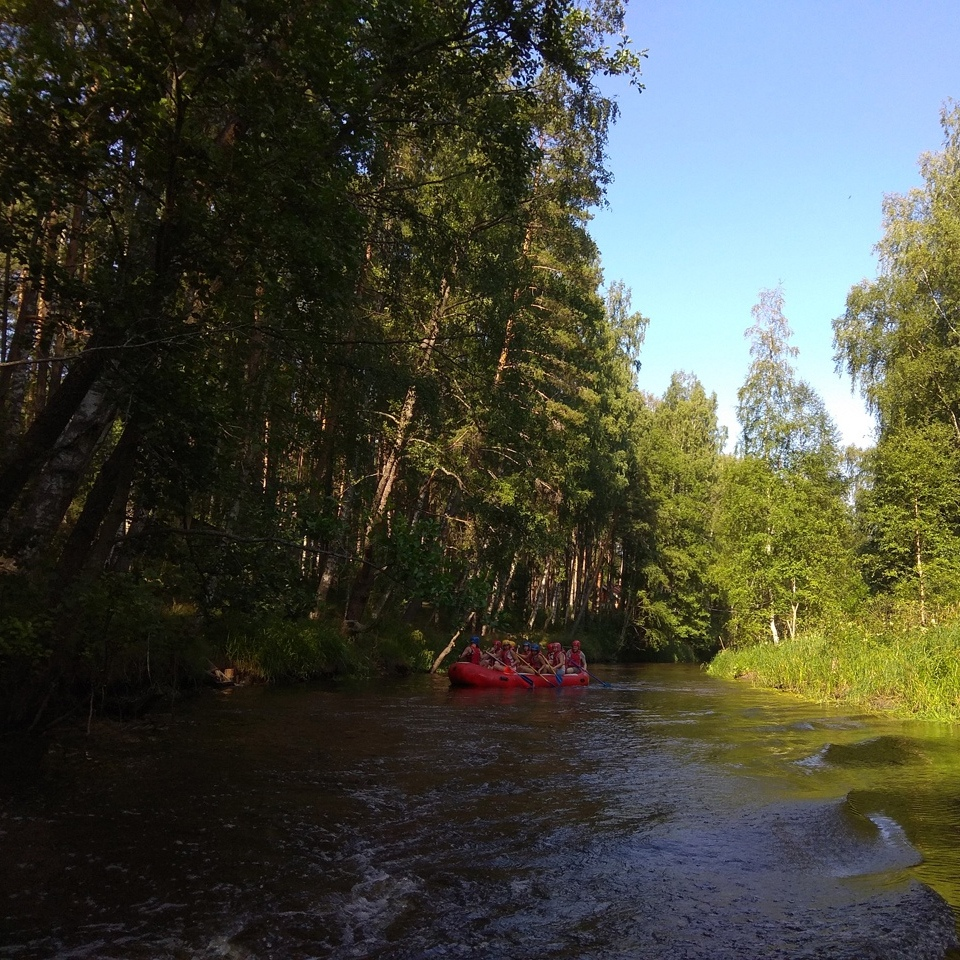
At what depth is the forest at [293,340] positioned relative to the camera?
547 cm

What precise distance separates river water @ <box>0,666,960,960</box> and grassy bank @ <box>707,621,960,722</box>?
3021mm

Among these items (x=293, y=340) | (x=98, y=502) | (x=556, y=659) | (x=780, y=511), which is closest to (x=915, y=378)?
(x=780, y=511)

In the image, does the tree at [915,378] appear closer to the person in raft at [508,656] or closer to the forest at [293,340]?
the forest at [293,340]

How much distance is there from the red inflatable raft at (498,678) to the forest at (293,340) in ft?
6.61

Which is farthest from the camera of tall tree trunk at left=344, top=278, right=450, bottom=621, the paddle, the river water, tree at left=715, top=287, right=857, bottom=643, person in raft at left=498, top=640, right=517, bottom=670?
tree at left=715, top=287, right=857, bottom=643

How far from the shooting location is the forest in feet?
18.0

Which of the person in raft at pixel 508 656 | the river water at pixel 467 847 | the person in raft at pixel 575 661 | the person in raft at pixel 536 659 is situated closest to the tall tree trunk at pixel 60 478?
the river water at pixel 467 847

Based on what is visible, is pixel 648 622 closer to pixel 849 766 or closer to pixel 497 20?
pixel 849 766

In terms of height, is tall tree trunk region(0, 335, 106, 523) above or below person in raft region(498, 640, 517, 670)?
above

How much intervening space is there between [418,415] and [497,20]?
953 cm

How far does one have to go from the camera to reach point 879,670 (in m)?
13.6

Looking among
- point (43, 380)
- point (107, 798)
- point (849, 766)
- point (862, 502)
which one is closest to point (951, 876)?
point (849, 766)

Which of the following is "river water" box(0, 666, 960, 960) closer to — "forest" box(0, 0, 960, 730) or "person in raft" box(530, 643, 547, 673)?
"forest" box(0, 0, 960, 730)

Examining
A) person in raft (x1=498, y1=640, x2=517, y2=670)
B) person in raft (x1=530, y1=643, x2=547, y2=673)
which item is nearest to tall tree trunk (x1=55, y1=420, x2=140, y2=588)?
person in raft (x1=498, y1=640, x2=517, y2=670)
